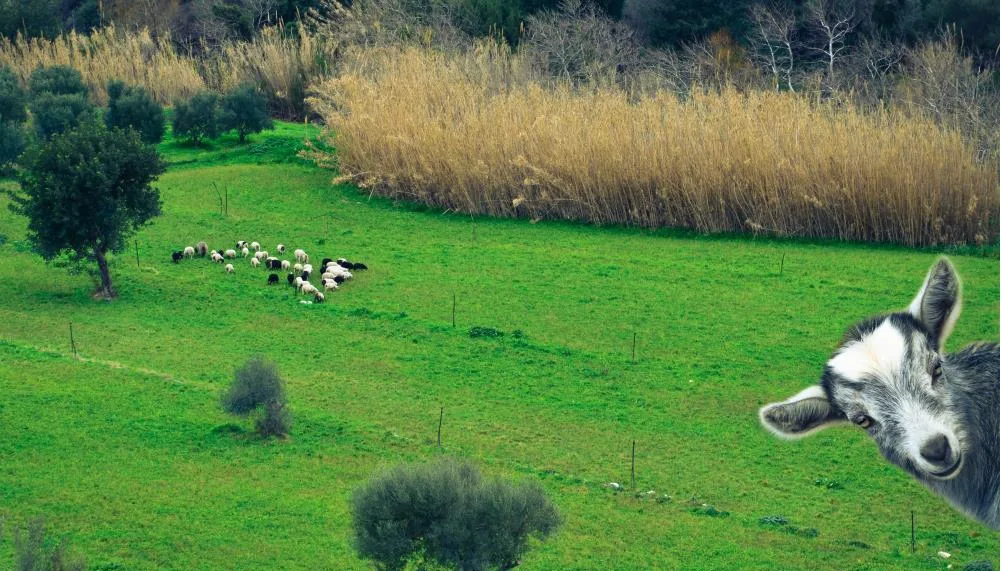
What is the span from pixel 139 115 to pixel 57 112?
4.49 ft

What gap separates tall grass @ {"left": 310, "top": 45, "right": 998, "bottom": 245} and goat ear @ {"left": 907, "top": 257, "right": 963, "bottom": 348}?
1008cm

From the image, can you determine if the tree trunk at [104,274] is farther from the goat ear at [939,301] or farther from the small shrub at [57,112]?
the goat ear at [939,301]

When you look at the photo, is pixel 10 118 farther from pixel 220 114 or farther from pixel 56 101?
pixel 220 114

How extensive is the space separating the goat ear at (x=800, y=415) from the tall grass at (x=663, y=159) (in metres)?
10.1

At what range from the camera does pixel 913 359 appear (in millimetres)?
3082

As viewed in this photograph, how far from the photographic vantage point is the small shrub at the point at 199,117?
22.6 metres

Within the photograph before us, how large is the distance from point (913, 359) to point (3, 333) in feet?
37.8

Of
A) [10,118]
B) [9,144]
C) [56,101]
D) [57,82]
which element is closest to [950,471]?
[9,144]

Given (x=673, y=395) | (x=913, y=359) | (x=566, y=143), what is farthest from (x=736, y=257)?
(x=913, y=359)

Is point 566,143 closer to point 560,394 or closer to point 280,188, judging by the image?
point 280,188

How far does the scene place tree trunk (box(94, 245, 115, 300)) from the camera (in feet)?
45.6

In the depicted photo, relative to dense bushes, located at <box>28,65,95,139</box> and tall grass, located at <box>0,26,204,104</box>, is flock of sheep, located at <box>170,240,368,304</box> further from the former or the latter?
tall grass, located at <box>0,26,204,104</box>

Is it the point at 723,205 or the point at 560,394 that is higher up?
the point at 723,205

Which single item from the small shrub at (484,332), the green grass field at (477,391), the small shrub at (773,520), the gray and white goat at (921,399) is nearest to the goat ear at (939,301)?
the gray and white goat at (921,399)
